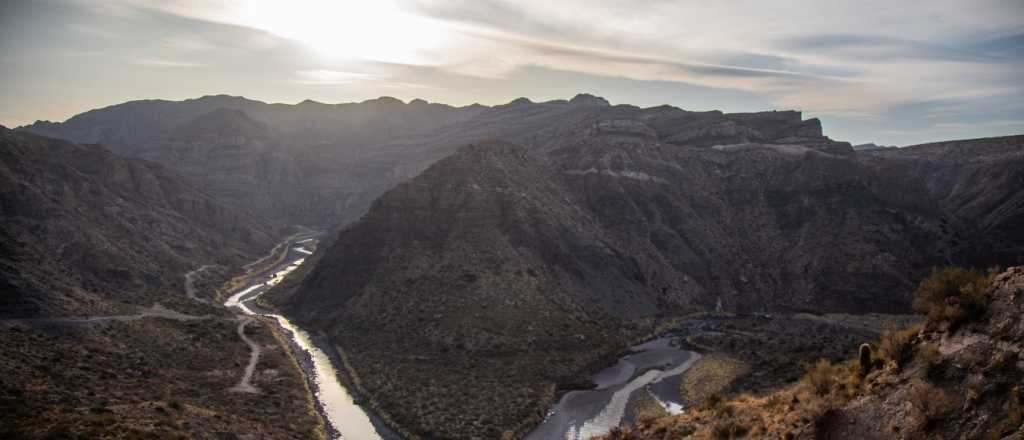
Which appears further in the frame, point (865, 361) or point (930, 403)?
point (865, 361)

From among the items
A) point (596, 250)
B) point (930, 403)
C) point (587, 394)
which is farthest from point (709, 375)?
point (930, 403)

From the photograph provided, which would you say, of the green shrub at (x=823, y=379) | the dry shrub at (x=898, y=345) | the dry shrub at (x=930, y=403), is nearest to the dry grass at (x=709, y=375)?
the green shrub at (x=823, y=379)

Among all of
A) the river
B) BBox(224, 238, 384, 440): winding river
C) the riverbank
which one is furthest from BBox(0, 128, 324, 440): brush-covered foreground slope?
the river

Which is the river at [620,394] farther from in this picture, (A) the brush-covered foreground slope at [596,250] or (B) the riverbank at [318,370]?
(B) the riverbank at [318,370]

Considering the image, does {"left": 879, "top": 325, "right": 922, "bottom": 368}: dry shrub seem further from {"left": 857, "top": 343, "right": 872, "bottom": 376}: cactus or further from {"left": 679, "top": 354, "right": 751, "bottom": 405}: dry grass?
{"left": 679, "top": 354, "right": 751, "bottom": 405}: dry grass

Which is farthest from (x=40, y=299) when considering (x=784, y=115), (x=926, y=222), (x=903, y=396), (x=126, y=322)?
(x=784, y=115)

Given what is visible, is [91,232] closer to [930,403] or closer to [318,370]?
[318,370]

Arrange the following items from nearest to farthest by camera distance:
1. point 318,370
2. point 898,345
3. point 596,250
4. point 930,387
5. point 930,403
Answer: point 930,403 < point 930,387 < point 898,345 < point 318,370 < point 596,250
